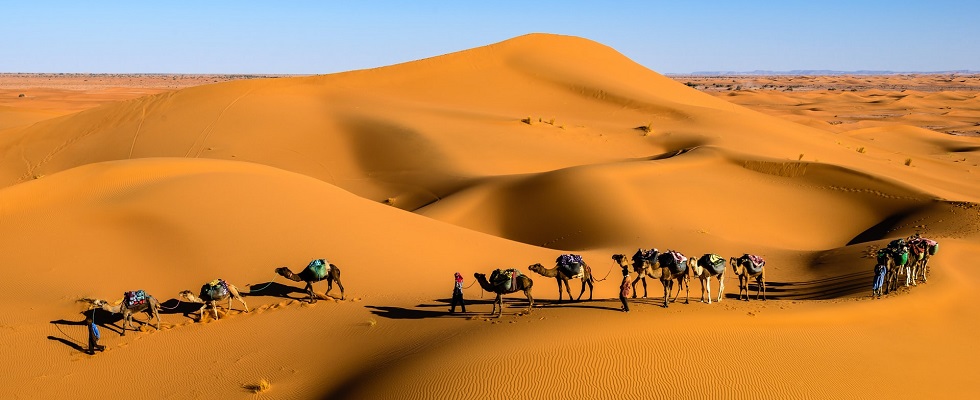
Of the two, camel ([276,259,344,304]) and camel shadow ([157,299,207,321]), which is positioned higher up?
camel ([276,259,344,304])

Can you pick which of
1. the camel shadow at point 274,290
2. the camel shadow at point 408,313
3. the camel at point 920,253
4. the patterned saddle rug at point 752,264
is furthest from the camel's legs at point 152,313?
the camel at point 920,253

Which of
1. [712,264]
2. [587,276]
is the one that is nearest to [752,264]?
[712,264]

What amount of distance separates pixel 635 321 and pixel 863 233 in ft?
54.4

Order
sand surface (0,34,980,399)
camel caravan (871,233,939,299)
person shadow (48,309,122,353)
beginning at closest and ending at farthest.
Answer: sand surface (0,34,980,399) < person shadow (48,309,122,353) < camel caravan (871,233,939,299)

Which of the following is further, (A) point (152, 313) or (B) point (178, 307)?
(B) point (178, 307)

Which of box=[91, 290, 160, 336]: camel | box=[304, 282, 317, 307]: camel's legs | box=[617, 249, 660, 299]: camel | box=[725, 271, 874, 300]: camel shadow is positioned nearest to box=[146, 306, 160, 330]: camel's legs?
box=[91, 290, 160, 336]: camel

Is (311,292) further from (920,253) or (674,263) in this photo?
(920,253)

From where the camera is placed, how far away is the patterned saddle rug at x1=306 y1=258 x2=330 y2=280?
1377 centimetres

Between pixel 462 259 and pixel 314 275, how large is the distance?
16.7 ft

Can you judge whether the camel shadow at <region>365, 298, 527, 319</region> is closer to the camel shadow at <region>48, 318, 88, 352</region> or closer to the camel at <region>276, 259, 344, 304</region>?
the camel at <region>276, 259, 344, 304</region>

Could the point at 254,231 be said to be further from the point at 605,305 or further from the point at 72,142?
the point at 72,142

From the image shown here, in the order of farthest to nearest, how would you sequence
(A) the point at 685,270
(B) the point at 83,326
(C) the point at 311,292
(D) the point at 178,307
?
(C) the point at 311,292
(D) the point at 178,307
(B) the point at 83,326
(A) the point at 685,270

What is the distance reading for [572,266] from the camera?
13.4 m

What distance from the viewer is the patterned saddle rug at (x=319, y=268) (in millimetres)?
13773
